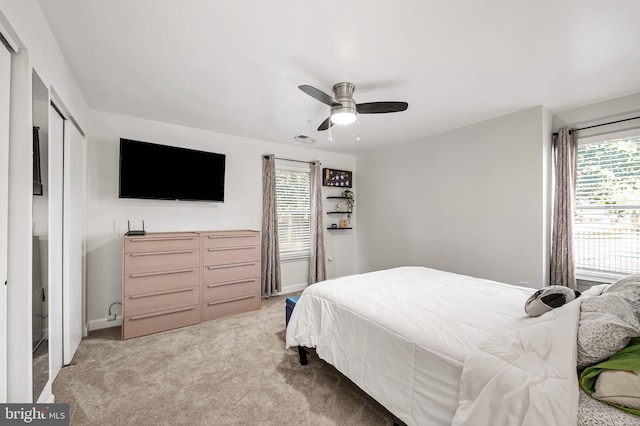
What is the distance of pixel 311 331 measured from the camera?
2.19m

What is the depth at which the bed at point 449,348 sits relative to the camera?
1031 mm

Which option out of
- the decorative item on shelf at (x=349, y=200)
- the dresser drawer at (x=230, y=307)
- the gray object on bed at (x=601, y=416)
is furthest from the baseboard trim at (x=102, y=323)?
the gray object on bed at (x=601, y=416)

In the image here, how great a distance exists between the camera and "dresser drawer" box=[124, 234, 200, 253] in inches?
112

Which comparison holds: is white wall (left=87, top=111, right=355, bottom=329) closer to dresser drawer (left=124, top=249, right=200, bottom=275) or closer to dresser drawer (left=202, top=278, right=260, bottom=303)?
dresser drawer (left=124, top=249, right=200, bottom=275)

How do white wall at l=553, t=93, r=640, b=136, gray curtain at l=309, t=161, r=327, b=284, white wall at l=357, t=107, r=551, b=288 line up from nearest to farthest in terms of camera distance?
white wall at l=553, t=93, r=640, b=136 < white wall at l=357, t=107, r=551, b=288 < gray curtain at l=309, t=161, r=327, b=284

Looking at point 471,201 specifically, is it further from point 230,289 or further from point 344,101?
point 230,289

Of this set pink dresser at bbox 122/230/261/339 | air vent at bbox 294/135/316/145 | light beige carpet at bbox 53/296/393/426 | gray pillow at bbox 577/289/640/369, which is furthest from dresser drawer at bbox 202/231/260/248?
gray pillow at bbox 577/289/640/369

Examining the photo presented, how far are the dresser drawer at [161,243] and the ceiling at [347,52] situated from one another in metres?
1.47

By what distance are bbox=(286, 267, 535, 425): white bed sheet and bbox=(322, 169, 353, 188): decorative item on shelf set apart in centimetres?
275

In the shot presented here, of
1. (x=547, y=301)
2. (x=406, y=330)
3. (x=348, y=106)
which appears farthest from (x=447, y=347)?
(x=348, y=106)

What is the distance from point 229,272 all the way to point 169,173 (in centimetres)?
146

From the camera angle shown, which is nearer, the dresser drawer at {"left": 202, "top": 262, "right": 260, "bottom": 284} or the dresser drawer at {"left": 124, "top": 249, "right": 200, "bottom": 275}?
the dresser drawer at {"left": 124, "top": 249, "right": 200, "bottom": 275}

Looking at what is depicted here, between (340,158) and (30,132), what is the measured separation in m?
4.39

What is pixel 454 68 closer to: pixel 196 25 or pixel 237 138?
pixel 196 25
